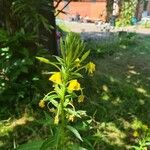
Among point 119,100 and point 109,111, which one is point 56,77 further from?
point 119,100

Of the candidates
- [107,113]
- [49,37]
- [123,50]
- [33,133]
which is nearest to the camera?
[33,133]

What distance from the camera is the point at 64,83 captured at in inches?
125

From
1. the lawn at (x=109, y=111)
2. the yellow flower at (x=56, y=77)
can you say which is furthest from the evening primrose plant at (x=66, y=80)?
the lawn at (x=109, y=111)

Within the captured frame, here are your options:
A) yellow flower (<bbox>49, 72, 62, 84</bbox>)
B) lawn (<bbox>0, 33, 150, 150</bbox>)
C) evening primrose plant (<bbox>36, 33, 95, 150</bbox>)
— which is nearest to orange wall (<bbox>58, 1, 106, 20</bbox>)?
lawn (<bbox>0, 33, 150, 150</bbox>)

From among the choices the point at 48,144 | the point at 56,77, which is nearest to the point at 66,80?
the point at 56,77

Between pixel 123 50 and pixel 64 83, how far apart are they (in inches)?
317

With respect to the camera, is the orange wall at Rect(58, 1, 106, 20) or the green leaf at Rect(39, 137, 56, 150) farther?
the orange wall at Rect(58, 1, 106, 20)

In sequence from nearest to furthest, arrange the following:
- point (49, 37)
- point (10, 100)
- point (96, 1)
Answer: point (10, 100) < point (49, 37) < point (96, 1)

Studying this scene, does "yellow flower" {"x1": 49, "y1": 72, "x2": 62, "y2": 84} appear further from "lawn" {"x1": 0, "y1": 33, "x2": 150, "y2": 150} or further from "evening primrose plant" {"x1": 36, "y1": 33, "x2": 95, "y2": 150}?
"lawn" {"x1": 0, "y1": 33, "x2": 150, "y2": 150}

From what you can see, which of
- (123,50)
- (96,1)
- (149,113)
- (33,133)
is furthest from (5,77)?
(96,1)

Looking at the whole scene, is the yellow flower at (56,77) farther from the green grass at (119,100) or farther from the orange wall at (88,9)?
the orange wall at (88,9)

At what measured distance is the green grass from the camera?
20.9 feet

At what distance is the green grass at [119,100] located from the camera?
20.9ft

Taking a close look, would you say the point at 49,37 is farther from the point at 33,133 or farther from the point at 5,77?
the point at 33,133
